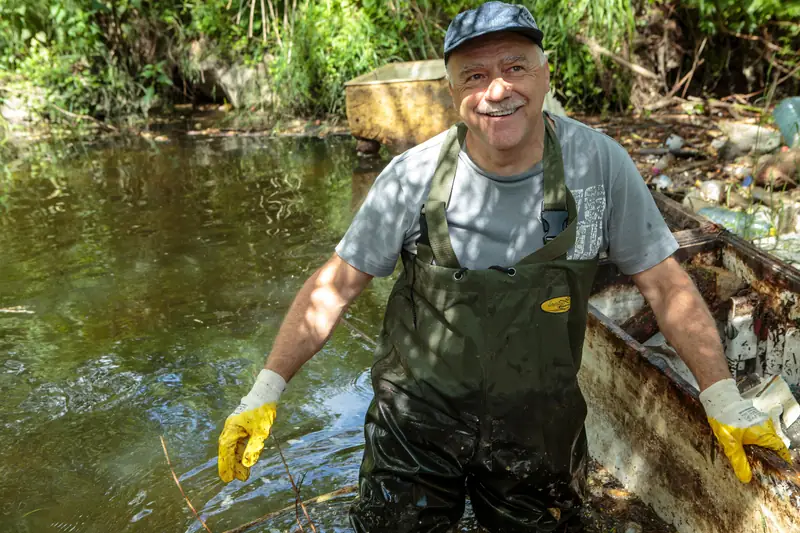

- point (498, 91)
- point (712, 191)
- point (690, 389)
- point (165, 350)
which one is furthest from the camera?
point (712, 191)

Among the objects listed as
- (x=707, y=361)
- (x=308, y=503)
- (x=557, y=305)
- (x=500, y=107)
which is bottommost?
(x=308, y=503)

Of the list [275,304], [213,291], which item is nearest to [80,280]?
[213,291]

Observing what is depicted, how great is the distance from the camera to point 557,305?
2.38 m

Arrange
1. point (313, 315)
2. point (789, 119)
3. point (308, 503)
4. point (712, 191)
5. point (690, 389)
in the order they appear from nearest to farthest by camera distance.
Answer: point (313, 315) < point (690, 389) < point (308, 503) < point (712, 191) < point (789, 119)

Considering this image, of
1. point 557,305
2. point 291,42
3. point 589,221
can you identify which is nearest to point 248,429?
point 557,305

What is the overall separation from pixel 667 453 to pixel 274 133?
29.9ft

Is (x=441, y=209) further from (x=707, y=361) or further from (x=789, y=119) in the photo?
(x=789, y=119)

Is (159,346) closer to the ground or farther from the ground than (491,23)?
closer to the ground

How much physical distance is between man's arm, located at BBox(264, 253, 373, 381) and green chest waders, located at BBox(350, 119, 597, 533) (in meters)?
0.18

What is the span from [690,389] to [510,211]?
87 centimetres

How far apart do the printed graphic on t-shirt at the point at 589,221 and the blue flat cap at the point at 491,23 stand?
0.51 meters

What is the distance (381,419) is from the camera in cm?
254

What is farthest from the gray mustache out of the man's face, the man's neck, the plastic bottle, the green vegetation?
the green vegetation

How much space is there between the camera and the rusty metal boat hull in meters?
2.45
